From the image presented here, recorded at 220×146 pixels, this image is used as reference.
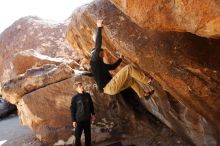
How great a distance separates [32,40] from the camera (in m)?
20.6

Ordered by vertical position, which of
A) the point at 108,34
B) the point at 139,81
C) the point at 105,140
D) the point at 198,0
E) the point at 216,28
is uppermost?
the point at 198,0

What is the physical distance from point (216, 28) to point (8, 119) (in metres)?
15.9

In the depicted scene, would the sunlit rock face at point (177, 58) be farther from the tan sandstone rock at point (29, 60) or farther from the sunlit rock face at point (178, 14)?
the tan sandstone rock at point (29, 60)

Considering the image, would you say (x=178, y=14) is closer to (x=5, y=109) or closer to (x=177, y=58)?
(x=177, y=58)

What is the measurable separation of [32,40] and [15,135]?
718cm

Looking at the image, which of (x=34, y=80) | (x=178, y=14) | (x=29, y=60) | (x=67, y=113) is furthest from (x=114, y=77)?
(x=29, y=60)

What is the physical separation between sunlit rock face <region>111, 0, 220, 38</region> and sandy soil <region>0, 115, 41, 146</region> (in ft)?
24.3

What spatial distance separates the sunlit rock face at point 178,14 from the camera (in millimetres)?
5332

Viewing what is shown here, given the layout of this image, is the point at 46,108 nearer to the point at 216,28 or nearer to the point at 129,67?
the point at 129,67

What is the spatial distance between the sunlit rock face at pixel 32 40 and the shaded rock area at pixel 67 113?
7.07 meters

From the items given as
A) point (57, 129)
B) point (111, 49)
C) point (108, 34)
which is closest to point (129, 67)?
point (108, 34)

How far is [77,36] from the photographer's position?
11594 mm

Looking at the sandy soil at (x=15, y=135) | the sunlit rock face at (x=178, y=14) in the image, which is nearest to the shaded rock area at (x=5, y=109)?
the sandy soil at (x=15, y=135)

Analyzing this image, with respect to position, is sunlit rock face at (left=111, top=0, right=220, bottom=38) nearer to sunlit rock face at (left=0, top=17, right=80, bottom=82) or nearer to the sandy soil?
the sandy soil
